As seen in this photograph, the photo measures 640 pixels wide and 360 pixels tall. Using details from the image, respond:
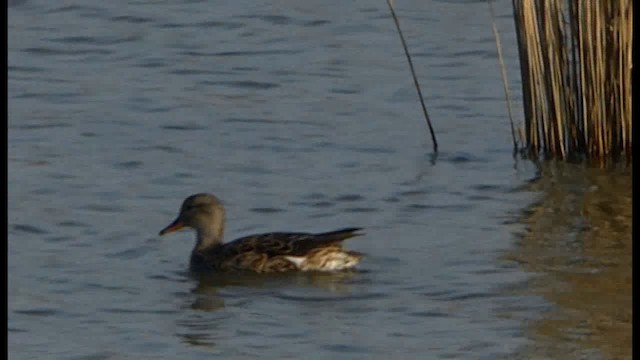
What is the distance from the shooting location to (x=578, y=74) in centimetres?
992

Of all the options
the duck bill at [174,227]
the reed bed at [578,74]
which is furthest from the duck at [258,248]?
the reed bed at [578,74]

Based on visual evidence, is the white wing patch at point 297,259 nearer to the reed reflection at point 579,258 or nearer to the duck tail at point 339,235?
the duck tail at point 339,235

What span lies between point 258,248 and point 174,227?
1.83ft

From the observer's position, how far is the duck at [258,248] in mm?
9188

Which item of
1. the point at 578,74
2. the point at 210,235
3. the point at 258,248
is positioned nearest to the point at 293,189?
the point at 210,235

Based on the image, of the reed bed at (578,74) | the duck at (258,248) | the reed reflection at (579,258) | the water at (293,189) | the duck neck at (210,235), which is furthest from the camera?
the duck neck at (210,235)

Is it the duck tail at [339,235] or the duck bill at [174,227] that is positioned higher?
the duck tail at [339,235]

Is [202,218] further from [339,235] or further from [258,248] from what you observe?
[339,235]

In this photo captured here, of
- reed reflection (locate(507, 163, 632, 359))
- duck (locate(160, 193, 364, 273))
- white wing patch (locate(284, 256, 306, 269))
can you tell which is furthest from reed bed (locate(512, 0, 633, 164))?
white wing patch (locate(284, 256, 306, 269))

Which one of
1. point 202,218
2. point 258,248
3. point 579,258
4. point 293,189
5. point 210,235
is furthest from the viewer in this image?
point 293,189

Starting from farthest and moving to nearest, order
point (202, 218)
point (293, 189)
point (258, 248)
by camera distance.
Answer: point (293, 189), point (202, 218), point (258, 248)

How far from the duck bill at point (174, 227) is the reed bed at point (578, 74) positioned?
1814mm

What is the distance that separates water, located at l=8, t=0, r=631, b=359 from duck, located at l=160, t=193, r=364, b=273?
0.07 m

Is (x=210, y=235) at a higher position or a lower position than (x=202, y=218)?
lower
